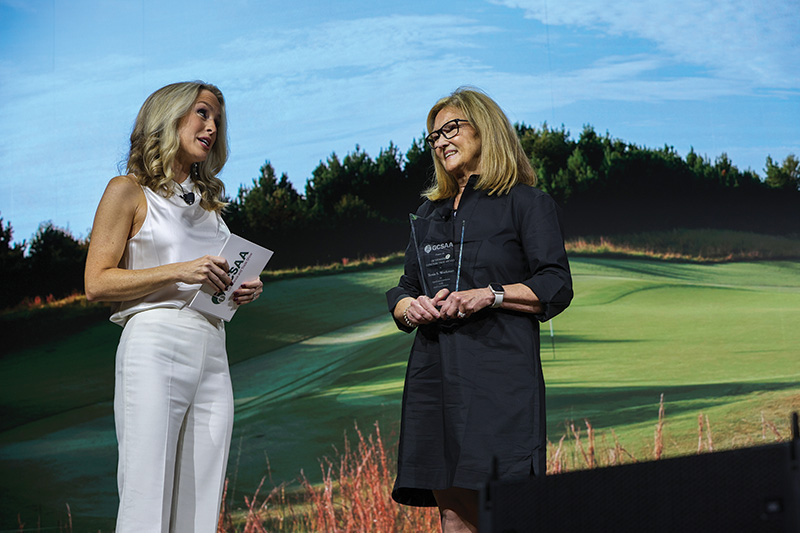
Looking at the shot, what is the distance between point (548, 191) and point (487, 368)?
3322mm

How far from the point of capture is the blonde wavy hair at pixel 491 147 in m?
1.67

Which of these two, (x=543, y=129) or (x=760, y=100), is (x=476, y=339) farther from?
(x=760, y=100)

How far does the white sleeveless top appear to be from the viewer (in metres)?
1.69

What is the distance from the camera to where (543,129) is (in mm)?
4578

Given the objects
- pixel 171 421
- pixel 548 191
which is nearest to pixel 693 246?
pixel 548 191

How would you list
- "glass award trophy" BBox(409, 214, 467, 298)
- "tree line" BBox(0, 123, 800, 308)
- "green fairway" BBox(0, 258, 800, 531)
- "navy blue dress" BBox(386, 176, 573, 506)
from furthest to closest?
"tree line" BBox(0, 123, 800, 308), "green fairway" BBox(0, 258, 800, 531), "glass award trophy" BBox(409, 214, 467, 298), "navy blue dress" BBox(386, 176, 573, 506)

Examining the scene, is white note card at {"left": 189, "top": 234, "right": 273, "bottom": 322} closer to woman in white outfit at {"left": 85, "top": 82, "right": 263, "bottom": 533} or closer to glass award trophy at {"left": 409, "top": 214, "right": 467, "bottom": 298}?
woman in white outfit at {"left": 85, "top": 82, "right": 263, "bottom": 533}

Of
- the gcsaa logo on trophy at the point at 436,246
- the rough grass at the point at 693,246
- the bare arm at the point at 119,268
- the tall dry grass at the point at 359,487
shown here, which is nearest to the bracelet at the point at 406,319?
the gcsaa logo on trophy at the point at 436,246

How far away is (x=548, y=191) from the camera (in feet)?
15.4

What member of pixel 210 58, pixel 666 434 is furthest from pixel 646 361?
A: pixel 210 58

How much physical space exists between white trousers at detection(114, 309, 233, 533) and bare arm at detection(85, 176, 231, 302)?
0.24 feet

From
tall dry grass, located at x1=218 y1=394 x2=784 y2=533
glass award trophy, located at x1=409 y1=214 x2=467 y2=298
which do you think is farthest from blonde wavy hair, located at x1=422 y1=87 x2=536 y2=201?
tall dry grass, located at x1=218 y1=394 x2=784 y2=533

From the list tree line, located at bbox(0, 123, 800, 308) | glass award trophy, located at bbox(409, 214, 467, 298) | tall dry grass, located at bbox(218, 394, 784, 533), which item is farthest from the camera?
tree line, located at bbox(0, 123, 800, 308)

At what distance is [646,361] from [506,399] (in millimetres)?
3076
